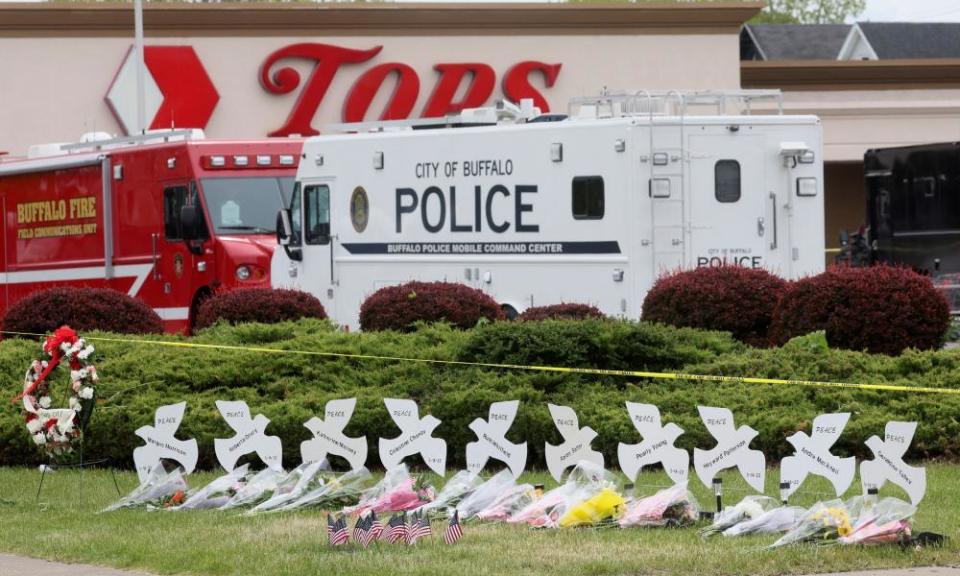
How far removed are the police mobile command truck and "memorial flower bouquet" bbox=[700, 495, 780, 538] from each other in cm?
831

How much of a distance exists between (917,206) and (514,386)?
16.9 m

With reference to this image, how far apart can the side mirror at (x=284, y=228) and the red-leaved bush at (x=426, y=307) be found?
4470mm

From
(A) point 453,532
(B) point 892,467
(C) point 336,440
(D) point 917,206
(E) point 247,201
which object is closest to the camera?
(B) point 892,467

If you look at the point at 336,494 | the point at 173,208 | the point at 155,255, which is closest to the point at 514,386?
the point at 336,494

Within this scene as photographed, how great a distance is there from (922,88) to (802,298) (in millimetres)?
28484

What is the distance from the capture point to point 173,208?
2403cm

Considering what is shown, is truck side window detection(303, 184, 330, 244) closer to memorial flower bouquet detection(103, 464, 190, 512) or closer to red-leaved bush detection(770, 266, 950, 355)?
red-leaved bush detection(770, 266, 950, 355)

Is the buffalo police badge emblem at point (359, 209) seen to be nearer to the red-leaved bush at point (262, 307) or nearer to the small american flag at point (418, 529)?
the red-leaved bush at point (262, 307)

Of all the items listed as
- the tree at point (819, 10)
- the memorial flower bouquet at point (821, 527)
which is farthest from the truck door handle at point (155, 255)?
the tree at point (819, 10)

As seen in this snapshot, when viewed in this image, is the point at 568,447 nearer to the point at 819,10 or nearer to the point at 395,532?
the point at 395,532

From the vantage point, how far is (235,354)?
51.5 feet

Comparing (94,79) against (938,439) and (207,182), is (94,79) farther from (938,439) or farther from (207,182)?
(938,439)

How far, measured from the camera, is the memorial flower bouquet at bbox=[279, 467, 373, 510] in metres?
11.4

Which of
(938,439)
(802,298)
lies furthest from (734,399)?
(802,298)
